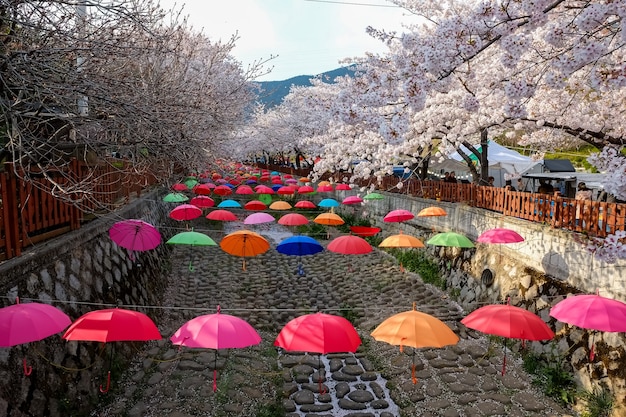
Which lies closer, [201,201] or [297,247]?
[297,247]

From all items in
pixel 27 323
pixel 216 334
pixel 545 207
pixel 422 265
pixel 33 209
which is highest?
pixel 33 209

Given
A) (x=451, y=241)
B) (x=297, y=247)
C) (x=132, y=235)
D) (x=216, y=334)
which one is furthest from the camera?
(x=297, y=247)

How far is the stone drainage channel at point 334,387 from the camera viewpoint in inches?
347

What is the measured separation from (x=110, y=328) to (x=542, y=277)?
969 centimetres

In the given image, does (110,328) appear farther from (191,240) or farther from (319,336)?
(191,240)

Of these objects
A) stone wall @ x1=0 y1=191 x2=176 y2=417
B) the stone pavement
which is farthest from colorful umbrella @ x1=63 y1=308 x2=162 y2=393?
the stone pavement

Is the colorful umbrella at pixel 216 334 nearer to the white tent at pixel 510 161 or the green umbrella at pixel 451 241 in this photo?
the green umbrella at pixel 451 241

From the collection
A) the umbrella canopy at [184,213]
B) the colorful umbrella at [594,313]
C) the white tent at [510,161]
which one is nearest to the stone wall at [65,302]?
the umbrella canopy at [184,213]

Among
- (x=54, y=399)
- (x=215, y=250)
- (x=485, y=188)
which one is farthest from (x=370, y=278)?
(x=54, y=399)

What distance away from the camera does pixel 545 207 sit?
11.5m

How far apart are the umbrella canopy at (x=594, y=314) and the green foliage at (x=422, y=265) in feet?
25.2

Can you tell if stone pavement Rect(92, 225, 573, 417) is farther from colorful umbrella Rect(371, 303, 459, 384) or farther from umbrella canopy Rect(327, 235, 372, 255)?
umbrella canopy Rect(327, 235, 372, 255)

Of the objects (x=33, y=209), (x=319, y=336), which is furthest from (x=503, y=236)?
(x=33, y=209)

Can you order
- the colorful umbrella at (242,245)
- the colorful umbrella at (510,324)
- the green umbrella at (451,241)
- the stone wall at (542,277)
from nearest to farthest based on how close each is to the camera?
the colorful umbrella at (510,324)
the stone wall at (542,277)
the green umbrella at (451,241)
the colorful umbrella at (242,245)
